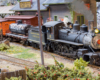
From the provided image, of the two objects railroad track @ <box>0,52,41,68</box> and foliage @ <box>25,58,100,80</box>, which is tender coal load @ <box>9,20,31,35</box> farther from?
foliage @ <box>25,58,100,80</box>

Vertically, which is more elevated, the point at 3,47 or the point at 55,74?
the point at 55,74

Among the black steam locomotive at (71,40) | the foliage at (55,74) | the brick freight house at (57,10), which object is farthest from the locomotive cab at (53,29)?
the foliage at (55,74)

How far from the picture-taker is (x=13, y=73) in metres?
6.40

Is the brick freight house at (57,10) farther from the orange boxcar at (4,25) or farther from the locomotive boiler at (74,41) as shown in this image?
the locomotive boiler at (74,41)

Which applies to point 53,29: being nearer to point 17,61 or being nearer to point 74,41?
point 74,41

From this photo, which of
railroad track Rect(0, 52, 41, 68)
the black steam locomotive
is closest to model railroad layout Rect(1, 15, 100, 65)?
the black steam locomotive

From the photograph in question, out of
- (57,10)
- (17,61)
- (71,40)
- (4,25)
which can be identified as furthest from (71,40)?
(4,25)

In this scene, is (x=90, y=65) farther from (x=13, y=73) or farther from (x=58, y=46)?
(x=13, y=73)

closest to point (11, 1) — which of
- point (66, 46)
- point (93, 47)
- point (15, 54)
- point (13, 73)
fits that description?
point (15, 54)

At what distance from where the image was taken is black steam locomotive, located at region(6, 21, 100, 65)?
12391mm

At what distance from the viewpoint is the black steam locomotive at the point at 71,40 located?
40.7ft

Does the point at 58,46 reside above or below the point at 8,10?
below

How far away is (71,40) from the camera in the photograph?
1416cm

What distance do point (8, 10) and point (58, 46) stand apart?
15.2 m
